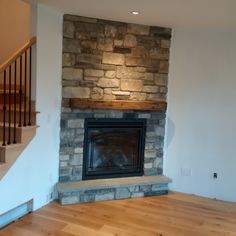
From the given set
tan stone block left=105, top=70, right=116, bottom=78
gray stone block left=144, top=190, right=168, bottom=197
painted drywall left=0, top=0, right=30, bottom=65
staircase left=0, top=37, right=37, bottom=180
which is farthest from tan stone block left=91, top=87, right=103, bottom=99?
gray stone block left=144, top=190, right=168, bottom=197

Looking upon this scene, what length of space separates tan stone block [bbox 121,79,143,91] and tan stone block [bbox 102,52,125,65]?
0.87 feet

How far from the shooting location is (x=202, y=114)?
438 cm

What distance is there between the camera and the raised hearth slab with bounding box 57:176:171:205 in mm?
3848

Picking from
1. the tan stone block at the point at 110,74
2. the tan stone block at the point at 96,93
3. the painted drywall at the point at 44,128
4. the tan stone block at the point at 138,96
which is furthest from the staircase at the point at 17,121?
the tan stone block at the point at 138,96

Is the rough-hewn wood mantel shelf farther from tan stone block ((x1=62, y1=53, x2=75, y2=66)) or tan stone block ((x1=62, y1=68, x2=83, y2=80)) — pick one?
tan stone block ((x1=62, y1=53, x2=75, y2=66))

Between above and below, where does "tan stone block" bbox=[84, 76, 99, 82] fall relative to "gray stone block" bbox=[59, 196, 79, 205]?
above

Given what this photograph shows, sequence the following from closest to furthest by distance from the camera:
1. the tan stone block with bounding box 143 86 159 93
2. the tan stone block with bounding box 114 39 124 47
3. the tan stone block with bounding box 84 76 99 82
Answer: the tan stone block with bounding box 84 76 99 82 < the tan stone block with bounding box 114 39 124 47 < the tan stone block with bounding box 143 86 159 93

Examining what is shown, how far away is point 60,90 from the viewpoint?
3.84 m

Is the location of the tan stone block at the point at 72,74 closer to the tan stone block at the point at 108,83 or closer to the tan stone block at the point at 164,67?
the tan stone block at the point at 108,83

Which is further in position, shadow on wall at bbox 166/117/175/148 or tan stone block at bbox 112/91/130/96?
shadow on wall at bbox 166/117/175/148

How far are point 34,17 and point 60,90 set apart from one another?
93 cm

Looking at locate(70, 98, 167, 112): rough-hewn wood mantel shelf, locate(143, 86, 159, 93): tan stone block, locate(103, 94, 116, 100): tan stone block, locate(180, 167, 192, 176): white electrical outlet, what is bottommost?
locate(180, 167, 192, 176): white electrical outlet

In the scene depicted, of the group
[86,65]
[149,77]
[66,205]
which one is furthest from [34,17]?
[66,205]

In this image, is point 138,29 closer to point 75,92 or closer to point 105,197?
point 75,92
